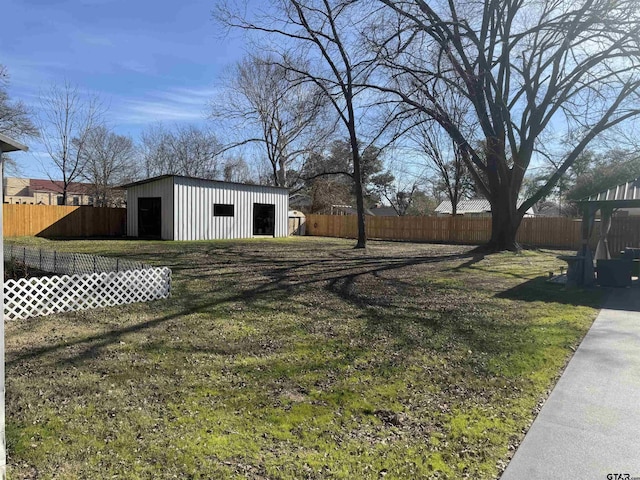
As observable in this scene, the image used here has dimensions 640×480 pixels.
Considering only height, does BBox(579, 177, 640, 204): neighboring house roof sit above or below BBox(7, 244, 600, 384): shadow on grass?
above

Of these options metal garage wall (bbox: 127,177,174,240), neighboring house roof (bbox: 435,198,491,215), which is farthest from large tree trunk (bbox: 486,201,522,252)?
neighboring house roof (bbox: 435,198,491,215)

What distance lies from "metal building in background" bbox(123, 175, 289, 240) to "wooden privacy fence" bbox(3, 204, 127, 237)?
8.43 feet

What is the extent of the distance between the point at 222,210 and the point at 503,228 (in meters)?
15.2

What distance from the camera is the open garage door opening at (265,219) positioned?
28828 millimetres

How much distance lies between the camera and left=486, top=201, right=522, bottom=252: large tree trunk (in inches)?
755

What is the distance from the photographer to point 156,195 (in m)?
24.0

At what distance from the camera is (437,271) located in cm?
1293

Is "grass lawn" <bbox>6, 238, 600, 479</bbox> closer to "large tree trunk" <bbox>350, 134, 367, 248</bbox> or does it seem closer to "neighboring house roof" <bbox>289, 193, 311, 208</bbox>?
"large tree trunk" <bbox>350, 134, 367, 248</bbox>

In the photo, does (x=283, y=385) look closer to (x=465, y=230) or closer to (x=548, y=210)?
(x=465, y=230)

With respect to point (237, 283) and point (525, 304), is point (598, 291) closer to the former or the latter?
point (525, 304)

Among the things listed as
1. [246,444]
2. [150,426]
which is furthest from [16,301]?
[246,444]

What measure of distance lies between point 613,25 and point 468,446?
15419 millimetres

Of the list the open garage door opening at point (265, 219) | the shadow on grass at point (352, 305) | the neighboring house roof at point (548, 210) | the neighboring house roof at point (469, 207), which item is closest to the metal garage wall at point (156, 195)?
the open garage door opening at point (265, 219)

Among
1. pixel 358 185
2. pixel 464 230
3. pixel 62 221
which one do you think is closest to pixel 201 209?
pixel 358 185
